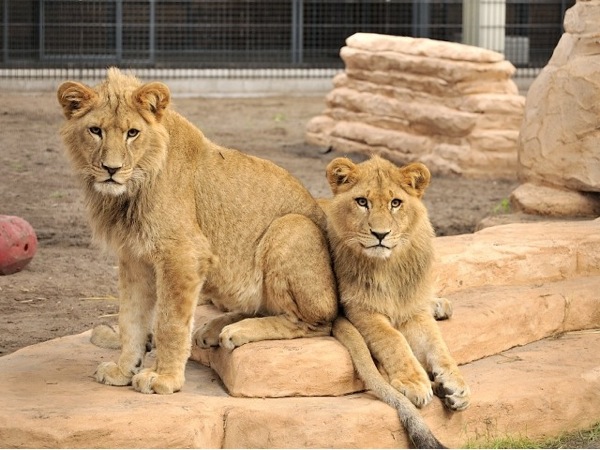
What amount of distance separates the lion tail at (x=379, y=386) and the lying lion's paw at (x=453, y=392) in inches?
9.6

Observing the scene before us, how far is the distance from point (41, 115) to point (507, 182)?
260 inches

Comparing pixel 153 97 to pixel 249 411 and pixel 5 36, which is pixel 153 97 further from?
pixel 5 36

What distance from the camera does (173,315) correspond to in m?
5.80

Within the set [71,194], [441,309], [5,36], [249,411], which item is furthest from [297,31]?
[249,411]

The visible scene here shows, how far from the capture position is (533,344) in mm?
7062

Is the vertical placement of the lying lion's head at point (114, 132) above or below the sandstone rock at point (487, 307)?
above

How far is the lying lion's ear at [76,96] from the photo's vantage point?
18.9 ft

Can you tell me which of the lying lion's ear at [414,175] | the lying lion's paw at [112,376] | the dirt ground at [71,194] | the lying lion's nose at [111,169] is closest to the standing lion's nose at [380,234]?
the lying lion's ear at [414,175]

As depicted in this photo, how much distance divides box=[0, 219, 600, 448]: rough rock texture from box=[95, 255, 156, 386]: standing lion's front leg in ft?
0.54

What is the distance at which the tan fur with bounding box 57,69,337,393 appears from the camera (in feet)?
19.0

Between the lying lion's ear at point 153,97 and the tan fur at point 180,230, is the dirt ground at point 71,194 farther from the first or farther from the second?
the lying lion's ear at point 153,97

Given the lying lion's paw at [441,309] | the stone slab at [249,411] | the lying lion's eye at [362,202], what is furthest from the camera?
the lying lion's paw at [441,309]

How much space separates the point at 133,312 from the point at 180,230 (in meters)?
0.54

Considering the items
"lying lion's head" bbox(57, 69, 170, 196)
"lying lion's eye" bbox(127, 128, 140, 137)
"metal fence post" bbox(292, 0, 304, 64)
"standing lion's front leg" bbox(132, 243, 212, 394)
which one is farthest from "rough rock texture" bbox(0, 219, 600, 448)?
"metal fence post" bbox(292, 0, 304, 64)
